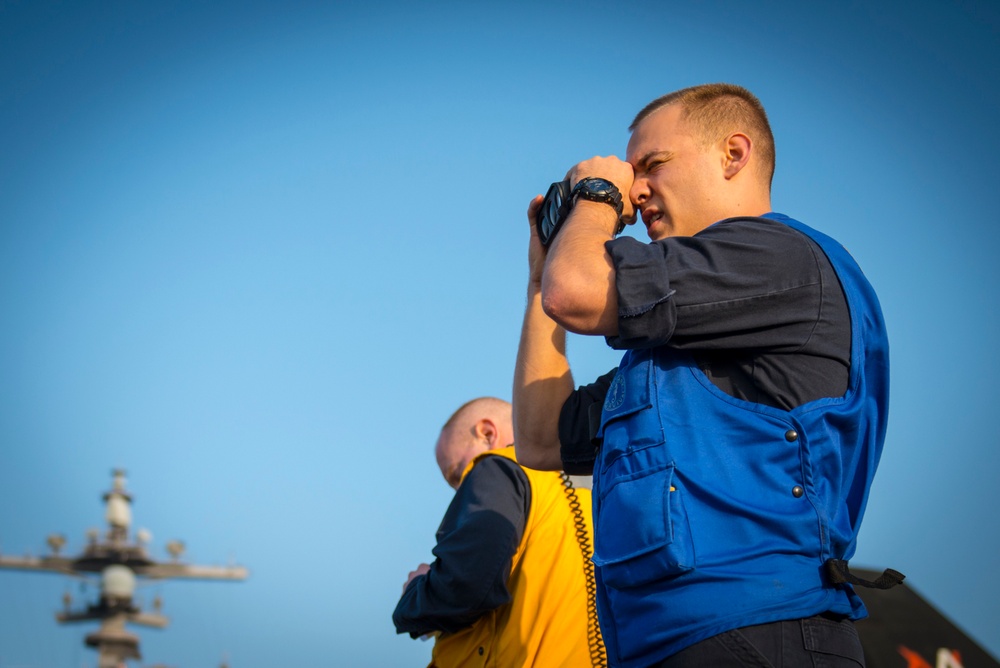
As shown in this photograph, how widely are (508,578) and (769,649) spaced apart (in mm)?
2127

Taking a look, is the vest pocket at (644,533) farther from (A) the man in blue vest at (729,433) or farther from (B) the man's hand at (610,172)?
(B) the man's hand at (610,172)

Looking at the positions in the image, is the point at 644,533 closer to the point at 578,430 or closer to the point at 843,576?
the point at 843,576

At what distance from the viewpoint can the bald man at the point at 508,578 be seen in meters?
3.71

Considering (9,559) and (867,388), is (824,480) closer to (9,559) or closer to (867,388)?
(867,388)

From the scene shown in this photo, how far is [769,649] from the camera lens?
5.93 ft

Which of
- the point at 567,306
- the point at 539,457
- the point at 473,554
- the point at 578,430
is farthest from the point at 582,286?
the point at 473,554

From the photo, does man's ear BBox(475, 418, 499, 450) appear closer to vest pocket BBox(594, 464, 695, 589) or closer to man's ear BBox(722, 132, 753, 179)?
man's ear BBox(722, 132, 753, 179)

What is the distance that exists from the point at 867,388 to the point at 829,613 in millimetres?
554

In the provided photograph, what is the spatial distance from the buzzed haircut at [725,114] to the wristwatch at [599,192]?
390 mm

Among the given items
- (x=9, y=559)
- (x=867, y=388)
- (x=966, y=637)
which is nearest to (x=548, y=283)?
(x=867, y=388)

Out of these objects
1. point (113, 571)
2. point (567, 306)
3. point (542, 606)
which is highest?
point (113, 571)

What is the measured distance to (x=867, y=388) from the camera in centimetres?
218

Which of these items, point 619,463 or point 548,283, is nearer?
point 619,463

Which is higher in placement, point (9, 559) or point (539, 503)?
point (9, 559)
